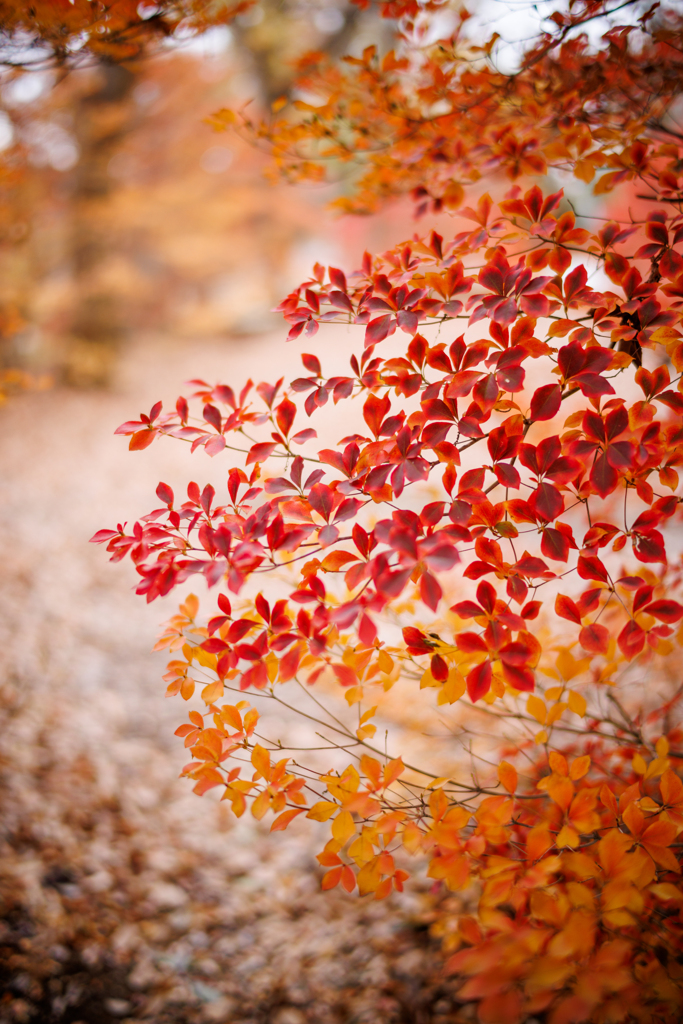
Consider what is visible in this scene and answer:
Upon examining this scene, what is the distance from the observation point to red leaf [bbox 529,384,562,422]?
80 centimetres

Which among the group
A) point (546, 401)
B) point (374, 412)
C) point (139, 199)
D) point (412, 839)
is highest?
point (139, 199)

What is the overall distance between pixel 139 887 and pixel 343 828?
1643 mm

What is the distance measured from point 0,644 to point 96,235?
675 cm

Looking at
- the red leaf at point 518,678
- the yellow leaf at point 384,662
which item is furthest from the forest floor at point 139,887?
the red leaf at point 518,678

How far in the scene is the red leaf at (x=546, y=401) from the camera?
0.80 metres

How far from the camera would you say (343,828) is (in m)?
0.82

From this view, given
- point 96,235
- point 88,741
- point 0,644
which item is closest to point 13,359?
point 96,235

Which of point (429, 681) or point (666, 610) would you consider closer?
point (666, 610)

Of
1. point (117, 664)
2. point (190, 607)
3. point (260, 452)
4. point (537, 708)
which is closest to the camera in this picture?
point (260, 452)

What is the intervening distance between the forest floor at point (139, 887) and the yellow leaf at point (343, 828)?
3.97 feet

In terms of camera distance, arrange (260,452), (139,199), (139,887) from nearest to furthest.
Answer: (260,452), (139,887), (139,199)

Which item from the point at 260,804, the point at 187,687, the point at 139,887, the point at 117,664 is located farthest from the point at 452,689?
the point at 117,664

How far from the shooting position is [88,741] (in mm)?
2582

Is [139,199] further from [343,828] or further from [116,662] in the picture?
[343,828]
